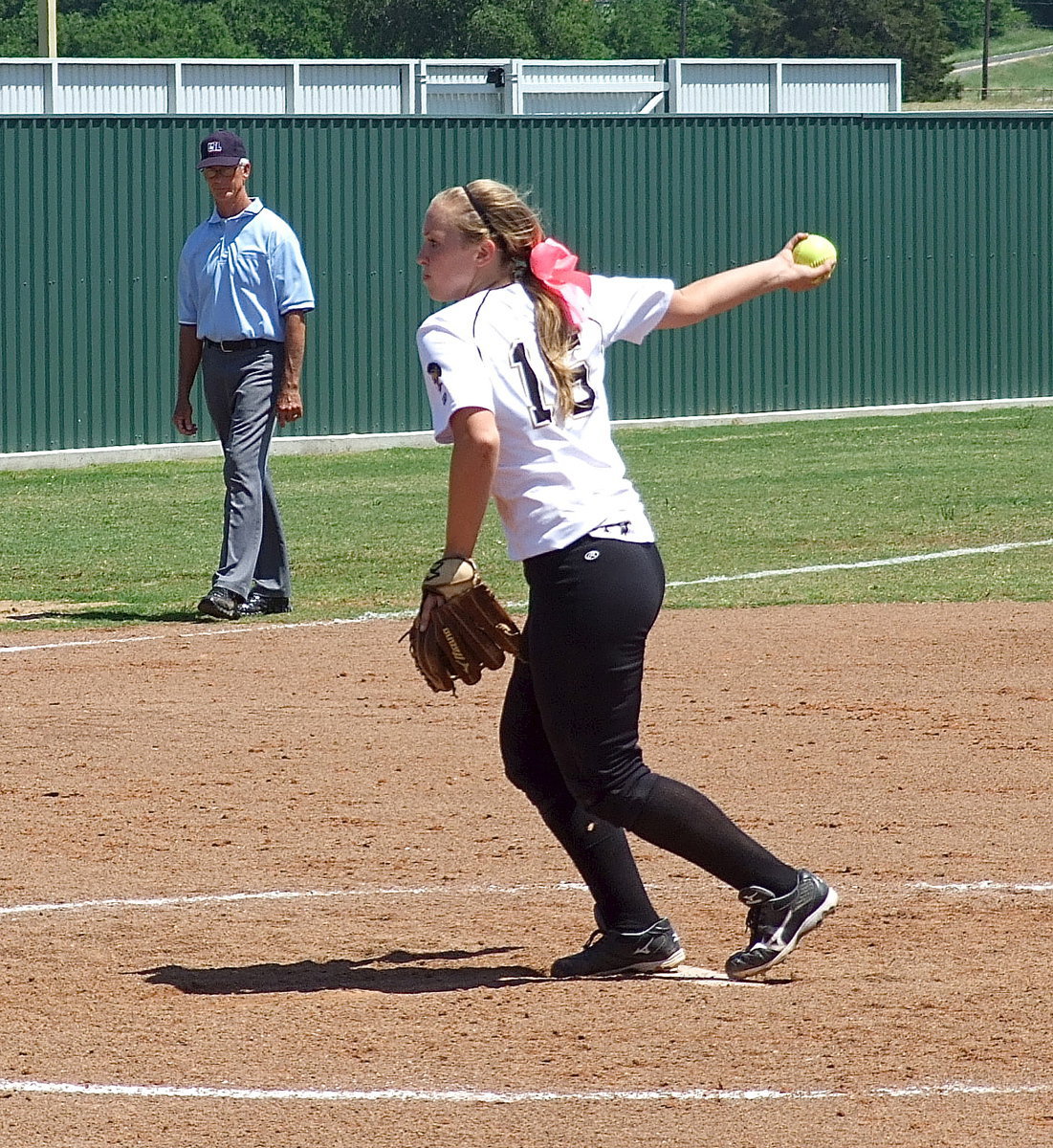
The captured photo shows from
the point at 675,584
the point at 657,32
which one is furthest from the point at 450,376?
the point at 657,32

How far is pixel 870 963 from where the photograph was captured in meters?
5.04

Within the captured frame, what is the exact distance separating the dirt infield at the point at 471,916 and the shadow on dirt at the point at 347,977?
0.05 feet

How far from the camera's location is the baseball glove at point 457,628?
486cm

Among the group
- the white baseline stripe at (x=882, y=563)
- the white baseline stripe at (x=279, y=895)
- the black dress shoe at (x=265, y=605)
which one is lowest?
the white baseline stripe at (x=279, y=895)

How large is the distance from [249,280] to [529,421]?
6095 mm

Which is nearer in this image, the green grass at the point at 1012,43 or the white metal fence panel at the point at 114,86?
the white metal fence panel at the point at 114,86

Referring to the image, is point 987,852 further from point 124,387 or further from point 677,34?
point 677,34

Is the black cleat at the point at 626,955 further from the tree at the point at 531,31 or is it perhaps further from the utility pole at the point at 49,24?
the tree at the point at 531,31

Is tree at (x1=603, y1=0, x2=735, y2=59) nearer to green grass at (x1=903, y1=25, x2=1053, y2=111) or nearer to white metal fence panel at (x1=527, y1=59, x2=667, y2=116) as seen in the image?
green grass at (x1=903, y1=25, x2=1053, y2=111)

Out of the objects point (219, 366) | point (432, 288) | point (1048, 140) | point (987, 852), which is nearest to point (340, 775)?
point (987, 852)

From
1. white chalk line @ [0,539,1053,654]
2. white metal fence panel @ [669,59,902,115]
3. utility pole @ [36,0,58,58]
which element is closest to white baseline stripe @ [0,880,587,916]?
white chalk line @ [0,539,1053,654]

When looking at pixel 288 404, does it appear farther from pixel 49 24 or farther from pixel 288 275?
pixel 49 24

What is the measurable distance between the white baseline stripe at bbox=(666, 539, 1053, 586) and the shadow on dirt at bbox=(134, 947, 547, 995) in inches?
248

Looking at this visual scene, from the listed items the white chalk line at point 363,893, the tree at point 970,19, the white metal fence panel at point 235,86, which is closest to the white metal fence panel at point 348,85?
the white metal fence panel at point 235,86
